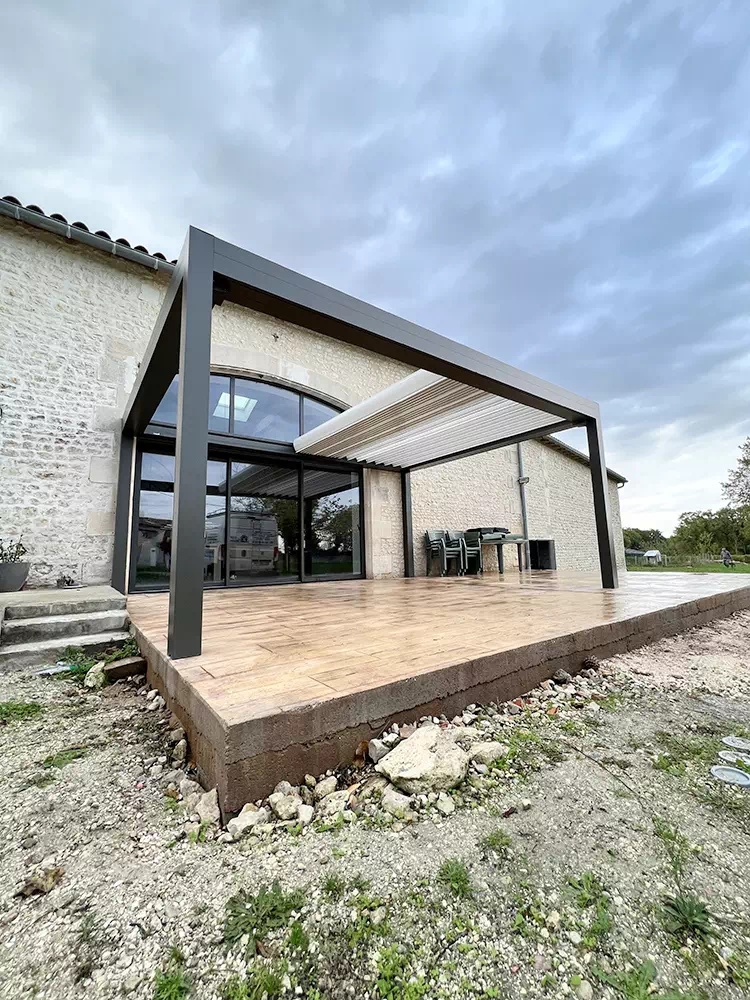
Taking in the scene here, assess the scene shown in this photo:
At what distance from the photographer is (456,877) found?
0.97 metres

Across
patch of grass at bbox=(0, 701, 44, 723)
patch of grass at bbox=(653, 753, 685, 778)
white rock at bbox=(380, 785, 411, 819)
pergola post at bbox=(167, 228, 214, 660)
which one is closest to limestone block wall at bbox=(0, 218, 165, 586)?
patch of grass at bbox=(0, 701, 44, 723)

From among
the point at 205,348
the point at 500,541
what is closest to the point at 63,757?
the point at 205,348

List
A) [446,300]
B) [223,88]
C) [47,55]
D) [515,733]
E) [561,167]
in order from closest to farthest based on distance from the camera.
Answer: [515,733], [47,55], [223,88], [561,167], [446,300]

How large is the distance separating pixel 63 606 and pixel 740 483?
1154 inches

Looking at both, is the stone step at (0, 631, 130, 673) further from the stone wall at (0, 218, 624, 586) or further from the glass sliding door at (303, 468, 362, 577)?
the glass sliding door at (303, 468, 362, 577)

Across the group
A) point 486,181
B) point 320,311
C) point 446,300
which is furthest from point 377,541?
point 486,181

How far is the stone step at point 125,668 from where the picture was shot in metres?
2.53

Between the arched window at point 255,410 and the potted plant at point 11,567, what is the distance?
2.05 meters

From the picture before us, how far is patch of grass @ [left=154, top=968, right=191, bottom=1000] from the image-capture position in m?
0.72

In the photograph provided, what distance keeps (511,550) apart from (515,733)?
27.7 ft

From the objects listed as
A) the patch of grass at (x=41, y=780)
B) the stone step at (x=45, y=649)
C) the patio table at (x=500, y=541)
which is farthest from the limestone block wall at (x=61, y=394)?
the patio table at (x=500, y=541)

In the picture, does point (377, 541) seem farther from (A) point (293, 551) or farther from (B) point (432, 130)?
(B) point (432, 130)

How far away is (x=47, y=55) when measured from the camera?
506cm

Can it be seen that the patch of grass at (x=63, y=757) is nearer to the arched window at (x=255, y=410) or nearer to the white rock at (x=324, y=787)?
the white rock at (x=324, y=787)
